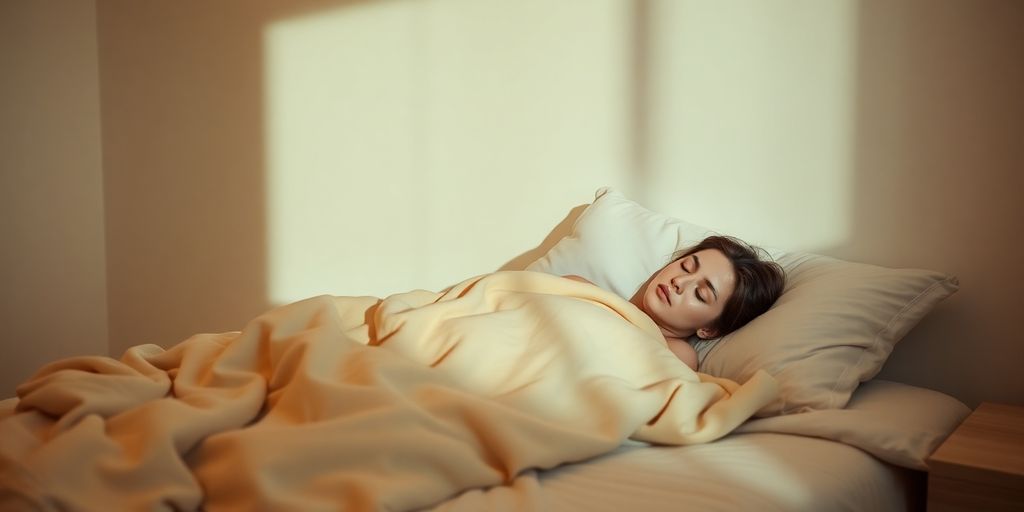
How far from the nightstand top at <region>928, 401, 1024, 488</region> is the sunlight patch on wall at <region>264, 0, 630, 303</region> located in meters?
1.16

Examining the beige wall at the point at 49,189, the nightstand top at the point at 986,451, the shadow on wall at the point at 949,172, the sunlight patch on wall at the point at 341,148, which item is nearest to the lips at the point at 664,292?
the shadow on wall at the point at 949,172

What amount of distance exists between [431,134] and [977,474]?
194cm

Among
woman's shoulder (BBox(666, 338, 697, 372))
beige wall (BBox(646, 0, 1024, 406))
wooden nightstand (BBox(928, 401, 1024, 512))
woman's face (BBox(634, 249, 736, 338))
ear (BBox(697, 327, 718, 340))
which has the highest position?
beige wall (BBox(646, 0, 1024, 406))

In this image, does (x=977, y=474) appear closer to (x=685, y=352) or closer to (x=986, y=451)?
(x=986, y=451)

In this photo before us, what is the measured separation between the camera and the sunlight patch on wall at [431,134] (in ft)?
7.99

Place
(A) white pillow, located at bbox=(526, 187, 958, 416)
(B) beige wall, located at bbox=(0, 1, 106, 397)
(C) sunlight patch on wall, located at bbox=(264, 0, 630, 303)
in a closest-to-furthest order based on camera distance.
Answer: (A) white pillow, located at bbox=(526, 187, 958, 416) → (C) sunlight patch on wall, located at bbox=(264, 0, 630, 303) → (B) beige wall, located at bbox=(0, 1, 106, 397)

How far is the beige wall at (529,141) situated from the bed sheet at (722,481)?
67cm

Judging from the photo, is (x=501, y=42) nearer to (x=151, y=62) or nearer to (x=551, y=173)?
(x=551, y=173)

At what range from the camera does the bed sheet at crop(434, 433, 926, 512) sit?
1133mm

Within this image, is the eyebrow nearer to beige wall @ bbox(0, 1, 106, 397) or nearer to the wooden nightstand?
the wooden nightstand

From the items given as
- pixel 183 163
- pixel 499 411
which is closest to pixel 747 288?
pixel 499 411

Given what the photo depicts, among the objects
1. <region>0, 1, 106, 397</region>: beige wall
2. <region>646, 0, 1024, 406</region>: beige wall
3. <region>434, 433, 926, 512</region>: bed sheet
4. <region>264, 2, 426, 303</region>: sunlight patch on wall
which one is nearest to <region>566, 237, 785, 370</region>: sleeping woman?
<region>646, 0, 1024, 406</region>: beige wall

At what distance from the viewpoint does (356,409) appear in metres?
1.20

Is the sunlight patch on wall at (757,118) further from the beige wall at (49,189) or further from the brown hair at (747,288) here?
the beige wall at (49,189)
